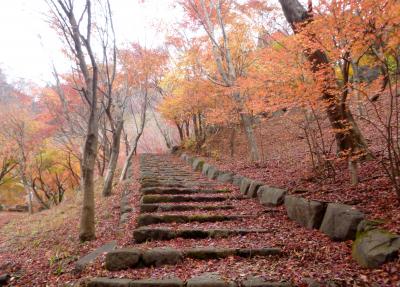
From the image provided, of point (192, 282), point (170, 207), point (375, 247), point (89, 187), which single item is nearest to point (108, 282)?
point (192, 282)

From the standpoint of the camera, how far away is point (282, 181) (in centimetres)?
738

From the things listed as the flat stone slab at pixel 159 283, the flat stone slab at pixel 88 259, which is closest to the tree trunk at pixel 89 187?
the flat stone slab at pixel 88 259

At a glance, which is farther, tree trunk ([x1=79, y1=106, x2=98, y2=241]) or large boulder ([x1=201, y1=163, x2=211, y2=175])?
large boulder ([x1=201, y1=163, x2=211, y2=175])

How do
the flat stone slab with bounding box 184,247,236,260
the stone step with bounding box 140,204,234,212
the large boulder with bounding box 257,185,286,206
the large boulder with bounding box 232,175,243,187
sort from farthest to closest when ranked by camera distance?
the large boulder with bounding box 232,175,243,187, the stone step with bounding box 140,204,234,212, the large boulder with bounding box 257,185,286,206, the flat stone slab with bounding box 184,247,236,260

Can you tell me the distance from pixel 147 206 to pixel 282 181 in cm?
332

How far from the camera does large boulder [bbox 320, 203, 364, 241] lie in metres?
4.02

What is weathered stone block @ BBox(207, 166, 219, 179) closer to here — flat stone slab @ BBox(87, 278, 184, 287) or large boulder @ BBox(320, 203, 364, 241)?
large boulder @ BBox(320, 203, 364, 241)

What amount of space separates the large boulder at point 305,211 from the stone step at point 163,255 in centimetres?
101

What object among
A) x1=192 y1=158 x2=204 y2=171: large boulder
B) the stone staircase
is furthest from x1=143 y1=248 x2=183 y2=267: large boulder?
x1=192 y1=158 x2=204 y2=171: large boulder

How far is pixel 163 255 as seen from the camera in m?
4.20

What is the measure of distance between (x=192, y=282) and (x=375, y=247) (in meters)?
2.11

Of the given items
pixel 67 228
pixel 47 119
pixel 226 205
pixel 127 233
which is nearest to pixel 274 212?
pixel 226 205

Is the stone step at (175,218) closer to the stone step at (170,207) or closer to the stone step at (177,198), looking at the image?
the stone step at (170,207)

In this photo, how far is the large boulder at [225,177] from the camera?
359 inches
